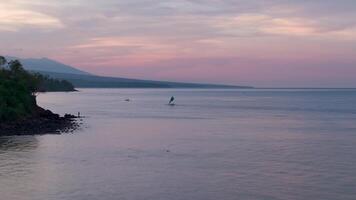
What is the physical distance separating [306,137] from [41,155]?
22.7 m

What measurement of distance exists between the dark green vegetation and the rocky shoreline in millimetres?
936

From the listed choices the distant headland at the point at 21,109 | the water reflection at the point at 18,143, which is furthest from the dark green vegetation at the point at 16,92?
the water reflection at the point at 18,143

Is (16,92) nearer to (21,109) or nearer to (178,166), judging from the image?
(21,109)

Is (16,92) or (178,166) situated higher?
(16,92)

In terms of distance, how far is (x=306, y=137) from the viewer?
4438 centimetres

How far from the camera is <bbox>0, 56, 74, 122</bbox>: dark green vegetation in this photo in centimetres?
5238

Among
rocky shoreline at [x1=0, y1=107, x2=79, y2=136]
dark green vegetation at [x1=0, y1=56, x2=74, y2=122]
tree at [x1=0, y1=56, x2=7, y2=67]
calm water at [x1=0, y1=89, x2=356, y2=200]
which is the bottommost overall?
calm water at [x1=0, y1=89, x2=356, y2=200]

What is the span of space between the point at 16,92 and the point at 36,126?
32.3 ft

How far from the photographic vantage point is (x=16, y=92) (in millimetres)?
57781

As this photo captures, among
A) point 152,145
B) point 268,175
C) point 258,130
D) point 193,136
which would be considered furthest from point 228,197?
point 258,130

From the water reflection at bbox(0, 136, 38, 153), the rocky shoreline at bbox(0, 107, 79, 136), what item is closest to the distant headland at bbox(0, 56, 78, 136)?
the rocky shoreline at bbox(0, 107, 79, 136)

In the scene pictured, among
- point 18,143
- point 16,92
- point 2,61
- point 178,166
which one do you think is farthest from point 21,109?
point 178,166

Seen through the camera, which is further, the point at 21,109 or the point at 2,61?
the point at 2,61

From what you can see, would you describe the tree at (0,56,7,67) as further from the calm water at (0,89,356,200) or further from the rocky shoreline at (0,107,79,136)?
the calm water at (0,89,356,200)
